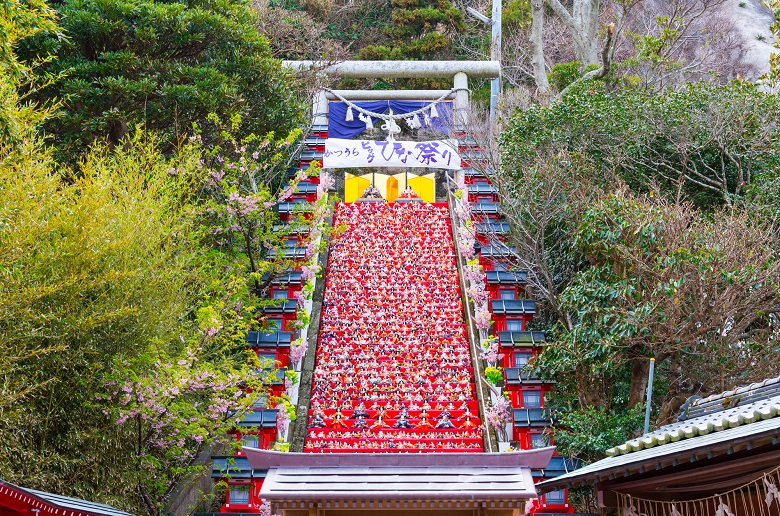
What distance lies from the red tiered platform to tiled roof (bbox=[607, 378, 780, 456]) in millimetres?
5492

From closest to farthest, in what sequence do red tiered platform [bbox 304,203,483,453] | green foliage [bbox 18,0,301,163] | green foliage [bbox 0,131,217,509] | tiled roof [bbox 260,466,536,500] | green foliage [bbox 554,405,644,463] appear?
tiled roof [bbox 260,466,536,500] → green foliage [bbox 0,131,217,509] → green foliage [bbox 554,405,644,463] → red tiered platform [bbox 304,203,483,453] → green foliage [bbox 18,0,301,163]

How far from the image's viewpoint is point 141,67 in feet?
55.3

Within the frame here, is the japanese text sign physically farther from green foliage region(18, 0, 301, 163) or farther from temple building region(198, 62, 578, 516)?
green foliage region(18, 0, 301, 163)

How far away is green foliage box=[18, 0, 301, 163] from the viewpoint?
16.3 meters

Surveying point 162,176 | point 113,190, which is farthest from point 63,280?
point 162,176

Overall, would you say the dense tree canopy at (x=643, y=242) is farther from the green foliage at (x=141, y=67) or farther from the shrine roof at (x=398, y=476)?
the green foliage at (x=141, y=67)

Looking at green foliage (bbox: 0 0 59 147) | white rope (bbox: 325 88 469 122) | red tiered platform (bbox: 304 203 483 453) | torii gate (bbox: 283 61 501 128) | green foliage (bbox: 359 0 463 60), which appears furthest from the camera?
green foliage (bbox: 359 0 463 60)

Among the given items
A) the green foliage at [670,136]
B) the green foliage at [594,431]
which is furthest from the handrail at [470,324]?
the green foliage at [670,136]

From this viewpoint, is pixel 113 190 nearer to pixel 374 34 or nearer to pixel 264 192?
pixel 264 192

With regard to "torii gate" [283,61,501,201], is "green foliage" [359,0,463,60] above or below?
above

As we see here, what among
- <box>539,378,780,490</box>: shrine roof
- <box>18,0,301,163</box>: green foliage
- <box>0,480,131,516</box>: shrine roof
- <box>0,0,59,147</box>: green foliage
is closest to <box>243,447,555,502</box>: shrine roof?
<box>539,378,780,490</box>: shrine roof

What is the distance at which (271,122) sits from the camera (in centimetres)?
1956

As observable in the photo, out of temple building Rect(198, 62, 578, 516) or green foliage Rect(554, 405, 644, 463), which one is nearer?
temple building Rect(198, 62, 578, 516)

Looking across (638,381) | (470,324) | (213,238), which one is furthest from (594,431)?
(213,238)
